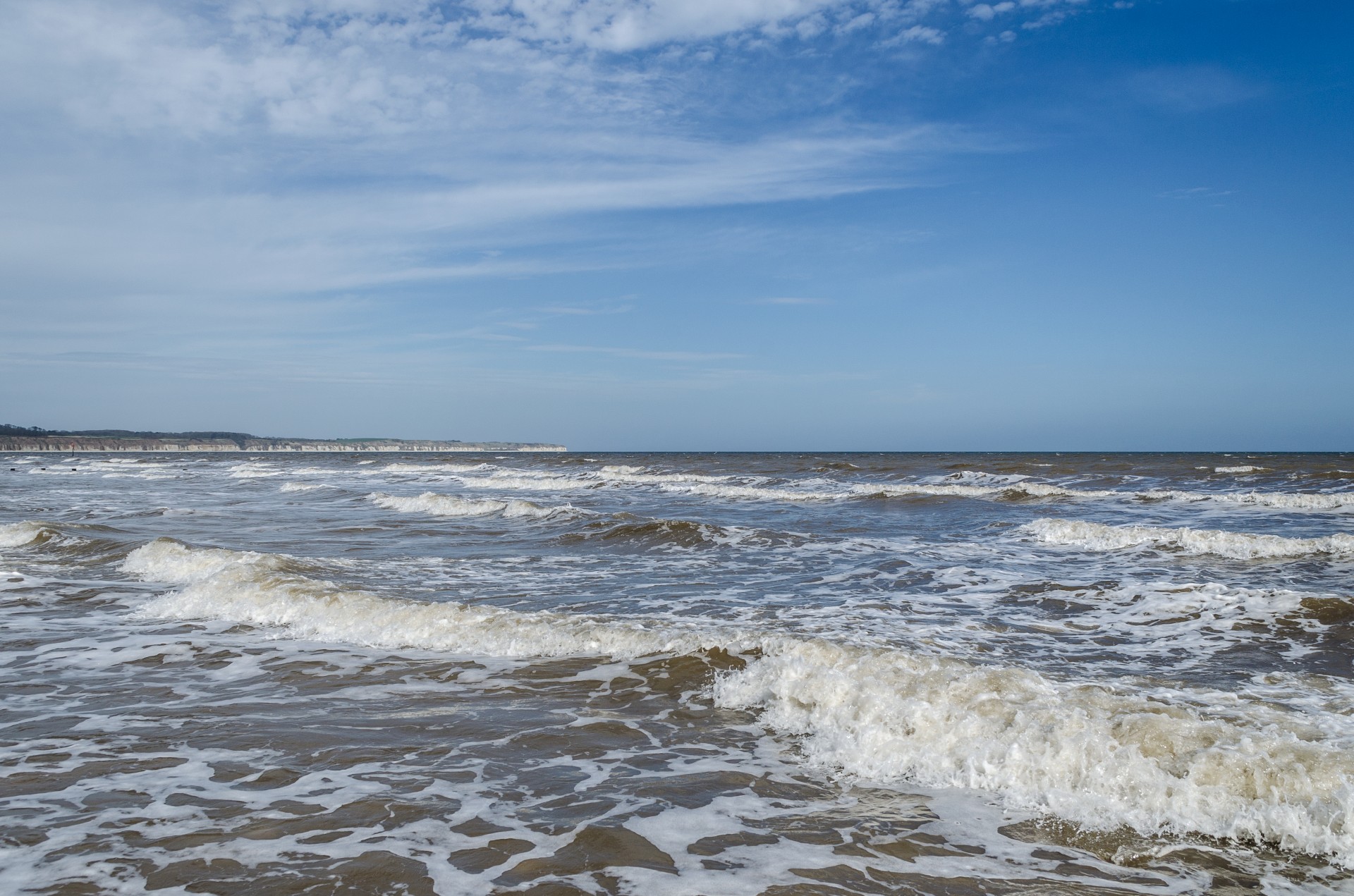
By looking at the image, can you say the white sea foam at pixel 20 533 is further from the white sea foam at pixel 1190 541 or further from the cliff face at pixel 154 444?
the cliff face at pixel 154 444

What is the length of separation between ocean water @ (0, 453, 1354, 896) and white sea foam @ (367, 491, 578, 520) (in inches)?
302

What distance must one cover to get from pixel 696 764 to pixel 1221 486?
103ft

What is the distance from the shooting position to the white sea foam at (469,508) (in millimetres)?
21656

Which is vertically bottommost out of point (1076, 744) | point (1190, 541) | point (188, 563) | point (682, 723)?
point (682, 723)

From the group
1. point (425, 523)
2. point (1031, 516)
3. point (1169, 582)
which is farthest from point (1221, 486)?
point (425, 523)

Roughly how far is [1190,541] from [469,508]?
1748cm

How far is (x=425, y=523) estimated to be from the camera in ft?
66.0

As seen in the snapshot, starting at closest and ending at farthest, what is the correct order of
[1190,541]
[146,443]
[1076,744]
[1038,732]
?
[1076,744]
[1038,732]
[1190,541]
[146,443]

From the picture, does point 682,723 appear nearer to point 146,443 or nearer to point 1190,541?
point 1190,541

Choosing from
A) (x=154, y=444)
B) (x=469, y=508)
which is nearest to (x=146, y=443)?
(x=154, y=444)

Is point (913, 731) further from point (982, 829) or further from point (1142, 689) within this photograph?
point (1142, 689)

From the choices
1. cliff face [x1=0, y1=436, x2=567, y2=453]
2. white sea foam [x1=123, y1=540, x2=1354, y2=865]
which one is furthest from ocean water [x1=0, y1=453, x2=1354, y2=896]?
cliff face [x1=0, y1=436, x2=567, y2=453]

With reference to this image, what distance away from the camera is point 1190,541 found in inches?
563

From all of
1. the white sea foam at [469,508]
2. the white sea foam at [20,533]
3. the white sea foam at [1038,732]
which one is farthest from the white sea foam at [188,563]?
the white sea foam at [469,508]
